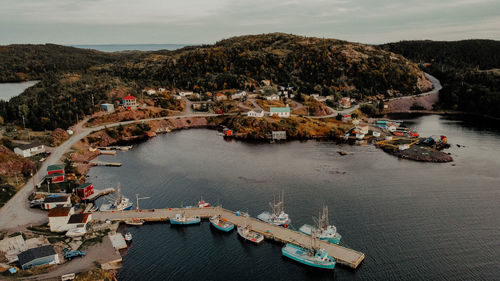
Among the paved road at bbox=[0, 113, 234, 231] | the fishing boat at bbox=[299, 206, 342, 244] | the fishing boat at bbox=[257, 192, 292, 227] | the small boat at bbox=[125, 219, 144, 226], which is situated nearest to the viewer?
the fishing boat at bbox=[299, 206, 342, 244]

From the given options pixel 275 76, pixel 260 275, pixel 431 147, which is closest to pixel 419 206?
pixel 260 275

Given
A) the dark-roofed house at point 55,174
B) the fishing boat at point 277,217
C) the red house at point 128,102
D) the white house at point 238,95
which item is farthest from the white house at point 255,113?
the dark-roofed house at point 55,174

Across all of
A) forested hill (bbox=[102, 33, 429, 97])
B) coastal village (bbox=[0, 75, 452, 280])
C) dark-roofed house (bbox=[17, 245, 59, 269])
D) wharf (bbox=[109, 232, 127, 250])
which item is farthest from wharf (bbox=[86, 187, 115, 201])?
forested hill (bbox=[102, 33, 429, 97])

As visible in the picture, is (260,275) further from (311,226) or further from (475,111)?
(475,111)

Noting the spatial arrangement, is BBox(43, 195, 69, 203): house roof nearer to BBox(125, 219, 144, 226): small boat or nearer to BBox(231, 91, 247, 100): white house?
BBox(125, 219, 144, 226): small boat

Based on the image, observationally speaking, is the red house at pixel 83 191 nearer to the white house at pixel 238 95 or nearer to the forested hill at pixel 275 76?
the forested hill at pixel 275 76

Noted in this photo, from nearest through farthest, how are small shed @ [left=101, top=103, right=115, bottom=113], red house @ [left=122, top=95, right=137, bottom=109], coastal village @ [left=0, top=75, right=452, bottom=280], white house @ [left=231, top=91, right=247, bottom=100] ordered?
coastal village @ [left=0, top=75, right=452, bottom=280], small shed @ [left=101, top=103, right=115, bottom=113], red house @ [left=122, top=95, right=137, bottom=109], white house @ [left=231, top=91, right=247, bottom=100]

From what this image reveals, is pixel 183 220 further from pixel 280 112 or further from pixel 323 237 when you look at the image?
pixel 280 112
